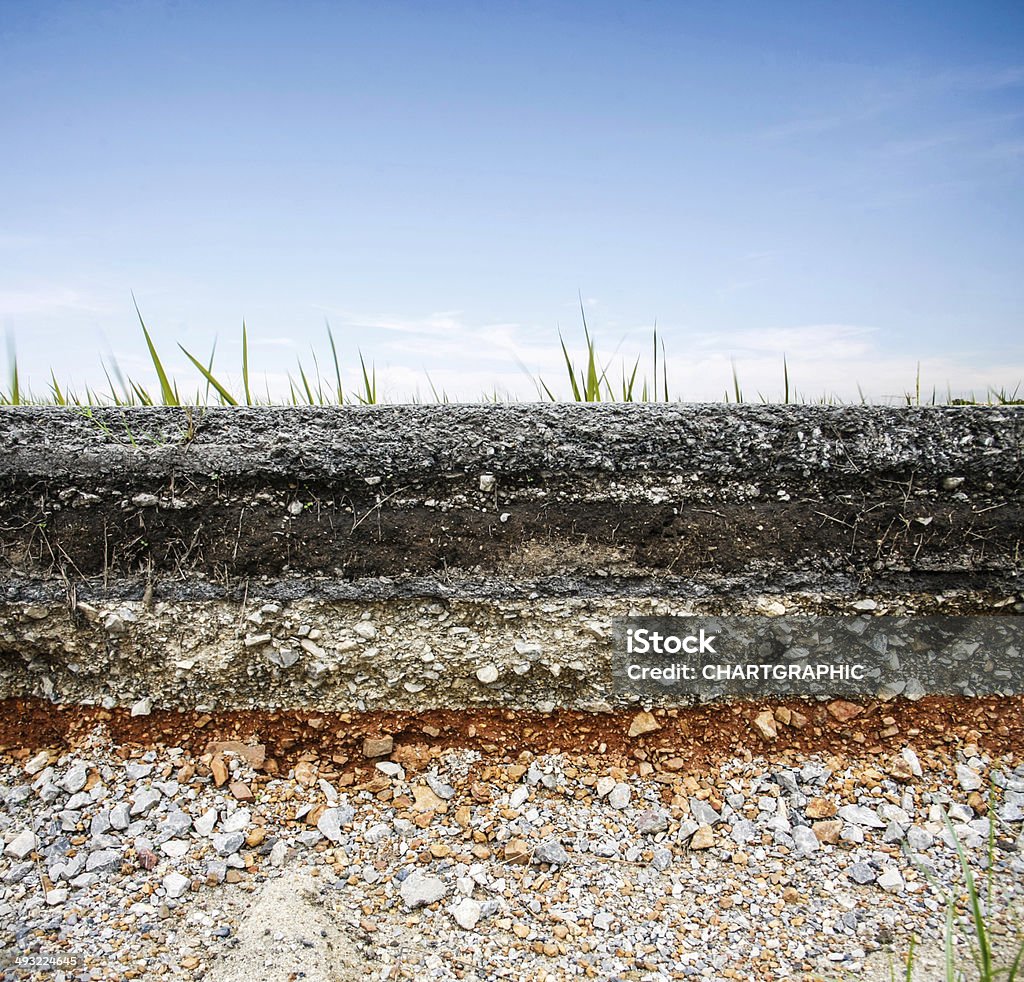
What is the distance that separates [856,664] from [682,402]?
2.85 ft

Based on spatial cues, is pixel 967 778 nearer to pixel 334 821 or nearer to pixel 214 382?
pixel 334 821

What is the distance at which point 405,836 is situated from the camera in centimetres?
169

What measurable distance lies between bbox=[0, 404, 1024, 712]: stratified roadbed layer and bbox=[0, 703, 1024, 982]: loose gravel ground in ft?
0.65

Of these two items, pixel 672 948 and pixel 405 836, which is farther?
pixel 405 836

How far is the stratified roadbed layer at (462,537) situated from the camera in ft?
6.10

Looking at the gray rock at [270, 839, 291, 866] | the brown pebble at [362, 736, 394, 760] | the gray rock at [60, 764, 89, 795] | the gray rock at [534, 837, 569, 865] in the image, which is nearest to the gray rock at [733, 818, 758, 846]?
the gray rock at [534, 837, 569, 865]

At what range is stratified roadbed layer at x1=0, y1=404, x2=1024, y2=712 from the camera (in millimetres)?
1860

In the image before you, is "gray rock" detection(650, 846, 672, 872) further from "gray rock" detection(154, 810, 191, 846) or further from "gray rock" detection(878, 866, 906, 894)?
"gray rock" detection(154, 810, 191, 846)

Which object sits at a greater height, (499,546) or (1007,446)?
(1007,446)

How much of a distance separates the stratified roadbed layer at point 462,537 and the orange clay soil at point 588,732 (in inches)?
2.0

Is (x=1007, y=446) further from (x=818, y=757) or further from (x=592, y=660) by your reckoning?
(x=592, y=660)

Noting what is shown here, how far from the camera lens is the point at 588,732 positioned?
6.16 ft

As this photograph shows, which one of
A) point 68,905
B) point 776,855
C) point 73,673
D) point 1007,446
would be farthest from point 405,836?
point 1007,446

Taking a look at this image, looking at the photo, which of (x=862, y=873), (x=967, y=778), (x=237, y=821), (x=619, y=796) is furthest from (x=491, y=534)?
(x=967, y=778)
